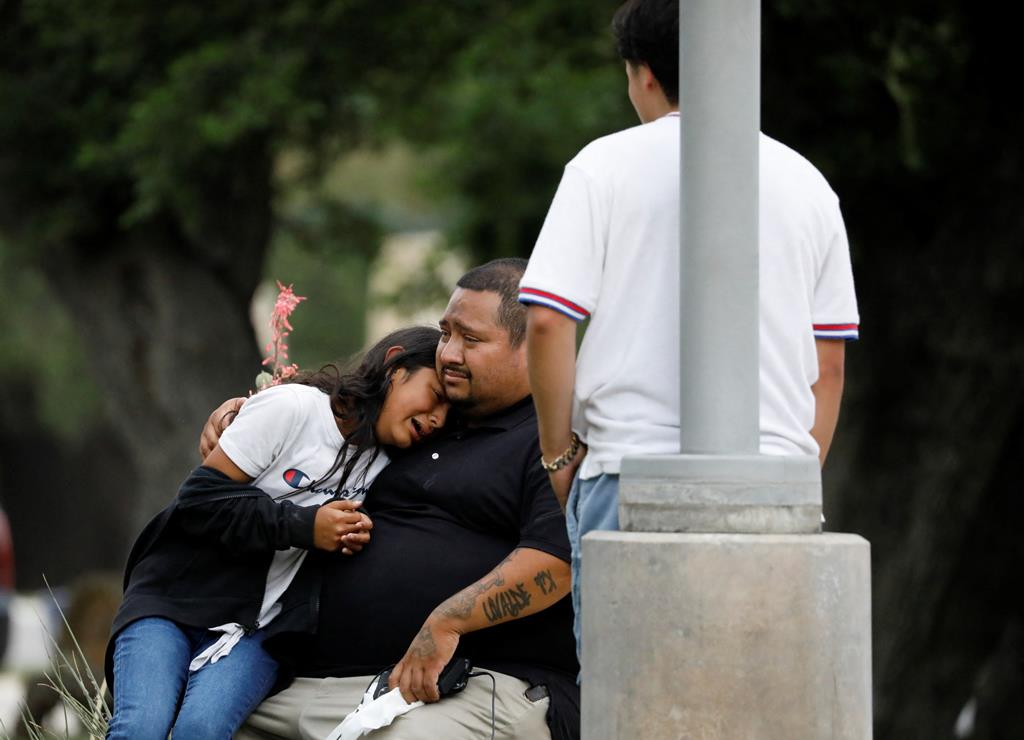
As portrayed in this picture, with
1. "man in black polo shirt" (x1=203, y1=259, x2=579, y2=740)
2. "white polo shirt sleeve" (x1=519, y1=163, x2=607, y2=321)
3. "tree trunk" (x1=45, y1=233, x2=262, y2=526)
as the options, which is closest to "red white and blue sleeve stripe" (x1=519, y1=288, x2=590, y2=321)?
"white polo shirt sleeve" (x1=519, y1=163, x2=607, y2=321)

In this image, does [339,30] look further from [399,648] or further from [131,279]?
[399,648]

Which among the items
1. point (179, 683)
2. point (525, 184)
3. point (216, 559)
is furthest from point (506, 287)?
point (525, 184)

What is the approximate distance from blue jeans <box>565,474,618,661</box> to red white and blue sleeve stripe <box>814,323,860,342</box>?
23.2 inches

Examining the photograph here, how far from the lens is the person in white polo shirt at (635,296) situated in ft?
10.5

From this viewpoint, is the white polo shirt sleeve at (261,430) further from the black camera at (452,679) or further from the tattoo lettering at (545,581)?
the tattoo lettering at (545,581)

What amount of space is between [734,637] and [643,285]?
73 centimetres

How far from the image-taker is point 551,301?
3154 mm

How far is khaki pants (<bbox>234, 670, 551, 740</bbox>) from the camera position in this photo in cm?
367

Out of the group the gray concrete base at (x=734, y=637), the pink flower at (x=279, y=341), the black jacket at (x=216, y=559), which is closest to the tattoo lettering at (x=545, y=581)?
the black jacket at (x=216, y=559)

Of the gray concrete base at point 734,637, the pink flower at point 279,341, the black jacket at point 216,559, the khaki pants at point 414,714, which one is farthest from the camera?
the pink flower at point 279,341

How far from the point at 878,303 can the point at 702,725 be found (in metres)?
6.85

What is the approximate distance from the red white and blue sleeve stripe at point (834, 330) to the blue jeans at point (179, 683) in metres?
1.54

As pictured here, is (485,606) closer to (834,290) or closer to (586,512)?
(586,512)

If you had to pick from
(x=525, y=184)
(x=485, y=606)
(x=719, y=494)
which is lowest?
(x=485, y=606)
